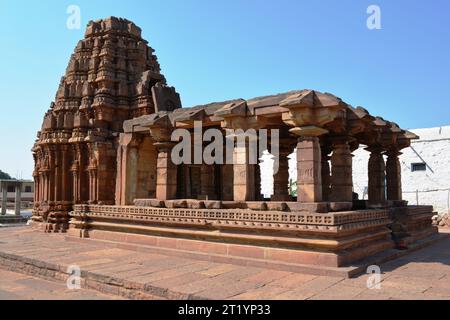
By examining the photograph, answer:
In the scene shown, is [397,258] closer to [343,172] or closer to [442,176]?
[343,172]

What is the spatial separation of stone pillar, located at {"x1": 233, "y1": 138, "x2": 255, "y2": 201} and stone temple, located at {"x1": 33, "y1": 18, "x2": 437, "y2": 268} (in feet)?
0.07

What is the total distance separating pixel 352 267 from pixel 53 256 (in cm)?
550

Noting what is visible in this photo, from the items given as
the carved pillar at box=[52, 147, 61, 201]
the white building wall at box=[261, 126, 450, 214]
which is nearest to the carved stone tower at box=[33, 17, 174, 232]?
the carved pillar at box=[52, 147, 61, 201]

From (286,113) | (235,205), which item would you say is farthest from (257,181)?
(286,113)

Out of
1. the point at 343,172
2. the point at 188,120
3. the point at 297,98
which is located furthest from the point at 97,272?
the point at 343,172

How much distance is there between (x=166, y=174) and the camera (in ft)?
29.4

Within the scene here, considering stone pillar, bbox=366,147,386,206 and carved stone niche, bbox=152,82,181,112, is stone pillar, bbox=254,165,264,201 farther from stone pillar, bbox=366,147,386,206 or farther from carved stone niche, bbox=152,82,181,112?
carved stone niche, bbox=152,82,181,112

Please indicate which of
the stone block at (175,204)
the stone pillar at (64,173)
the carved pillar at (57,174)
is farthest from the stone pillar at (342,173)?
the carved pillar at (57,174)

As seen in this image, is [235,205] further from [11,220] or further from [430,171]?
[11,220]

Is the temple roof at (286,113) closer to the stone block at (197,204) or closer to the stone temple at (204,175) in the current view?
the stone temple at (204,175)

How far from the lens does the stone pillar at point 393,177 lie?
10.5 meters

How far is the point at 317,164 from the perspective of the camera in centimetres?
684

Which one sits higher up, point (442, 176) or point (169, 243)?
point (442, 176)

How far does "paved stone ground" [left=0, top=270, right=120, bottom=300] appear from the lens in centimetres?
541
